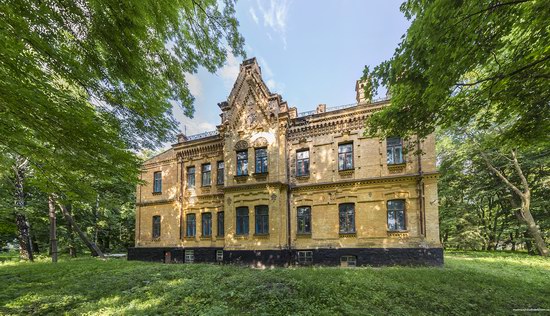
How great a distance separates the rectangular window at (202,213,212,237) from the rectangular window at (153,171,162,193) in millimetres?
5007

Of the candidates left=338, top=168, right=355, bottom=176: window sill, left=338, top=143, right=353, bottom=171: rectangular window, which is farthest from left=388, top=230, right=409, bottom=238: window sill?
left=338, top=143, right=353, bottom=171: rectangular window

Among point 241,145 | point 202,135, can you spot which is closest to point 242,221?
point 241,145

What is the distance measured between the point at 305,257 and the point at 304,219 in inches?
84.5

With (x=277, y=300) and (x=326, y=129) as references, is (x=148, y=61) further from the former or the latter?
(x=326, y=129)

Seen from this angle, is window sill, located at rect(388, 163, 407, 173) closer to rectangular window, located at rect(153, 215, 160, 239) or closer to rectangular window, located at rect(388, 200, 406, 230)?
rectangular window, located at rect(388, 200, 406, 230)

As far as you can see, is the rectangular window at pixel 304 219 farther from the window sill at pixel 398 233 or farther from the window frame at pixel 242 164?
the window sill at pixel 398 233

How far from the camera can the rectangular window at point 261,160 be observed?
16.4 metres

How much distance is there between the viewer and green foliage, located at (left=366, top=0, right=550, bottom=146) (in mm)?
4494

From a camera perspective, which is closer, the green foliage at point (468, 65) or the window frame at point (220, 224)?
the green foliage at point (468, 65)

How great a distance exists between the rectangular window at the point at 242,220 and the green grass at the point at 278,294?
5.85m

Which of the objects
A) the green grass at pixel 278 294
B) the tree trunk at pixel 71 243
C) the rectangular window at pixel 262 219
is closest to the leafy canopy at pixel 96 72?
the green grass at pixel 278 294

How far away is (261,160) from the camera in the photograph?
16.5 meters

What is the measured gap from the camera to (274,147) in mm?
16109

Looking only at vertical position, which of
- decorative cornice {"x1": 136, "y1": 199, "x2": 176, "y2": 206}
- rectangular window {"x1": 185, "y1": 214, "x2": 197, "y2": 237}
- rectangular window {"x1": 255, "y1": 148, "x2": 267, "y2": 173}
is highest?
rectangular window {"x1": 255, "y1": 148, "x2": 267, "y2": 173}
